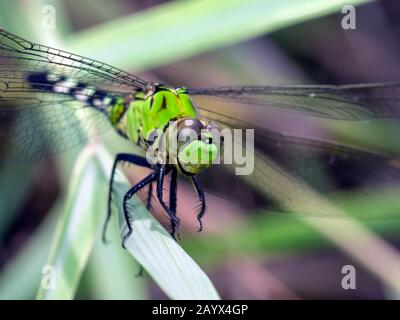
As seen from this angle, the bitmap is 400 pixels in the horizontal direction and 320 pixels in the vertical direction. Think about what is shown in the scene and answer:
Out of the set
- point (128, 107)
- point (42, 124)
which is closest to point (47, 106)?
point (42, 124)

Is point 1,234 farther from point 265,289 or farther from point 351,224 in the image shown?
point 351,224

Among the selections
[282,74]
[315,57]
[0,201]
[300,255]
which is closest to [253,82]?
[282,74]

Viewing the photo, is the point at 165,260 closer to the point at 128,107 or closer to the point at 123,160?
the point at 123,160

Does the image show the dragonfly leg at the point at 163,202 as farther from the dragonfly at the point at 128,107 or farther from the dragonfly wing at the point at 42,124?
the dragonfly wing at the point at 42,124

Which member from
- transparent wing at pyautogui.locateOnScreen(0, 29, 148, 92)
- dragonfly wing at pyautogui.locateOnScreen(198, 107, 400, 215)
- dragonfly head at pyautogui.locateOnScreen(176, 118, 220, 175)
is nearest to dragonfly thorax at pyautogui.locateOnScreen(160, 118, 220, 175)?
dragonfly head at pyautogui.locateOnScreen(176, 118, 220, 175)
